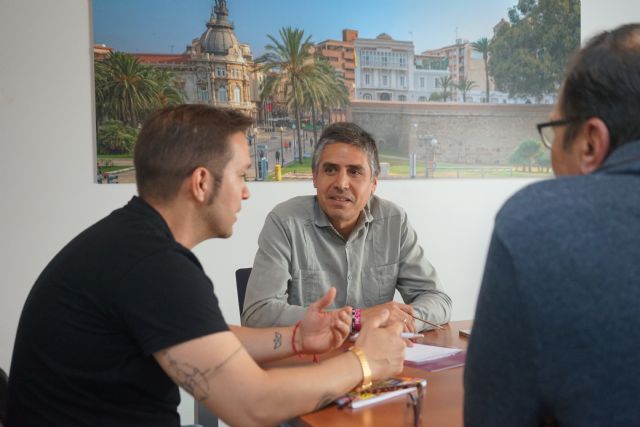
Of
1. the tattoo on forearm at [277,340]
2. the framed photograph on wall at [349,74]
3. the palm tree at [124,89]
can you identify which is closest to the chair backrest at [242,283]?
the tattoo on forearm at [277,340]

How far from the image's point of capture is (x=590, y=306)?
828 mm

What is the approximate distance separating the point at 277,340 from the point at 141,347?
0.61 meters

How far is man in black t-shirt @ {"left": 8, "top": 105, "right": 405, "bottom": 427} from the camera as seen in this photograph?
4.41ft

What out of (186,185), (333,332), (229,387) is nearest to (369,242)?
(333,332)

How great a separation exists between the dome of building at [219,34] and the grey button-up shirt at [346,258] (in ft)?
4.69

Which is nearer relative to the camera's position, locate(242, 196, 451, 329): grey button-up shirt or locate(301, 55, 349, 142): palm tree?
locate(242, 196, 451, 329): grey button-up shirt

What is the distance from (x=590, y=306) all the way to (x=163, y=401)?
1008 mm

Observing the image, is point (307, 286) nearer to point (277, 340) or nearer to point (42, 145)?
point (277, 340)

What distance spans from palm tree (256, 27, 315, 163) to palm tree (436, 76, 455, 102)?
2.83ft

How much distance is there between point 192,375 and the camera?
1.34 meters

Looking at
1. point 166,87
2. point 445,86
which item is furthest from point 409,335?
point 445,86

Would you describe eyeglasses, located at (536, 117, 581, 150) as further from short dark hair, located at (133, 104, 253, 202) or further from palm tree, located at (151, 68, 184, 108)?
palm tree, located at (151, 68, 184, 108)

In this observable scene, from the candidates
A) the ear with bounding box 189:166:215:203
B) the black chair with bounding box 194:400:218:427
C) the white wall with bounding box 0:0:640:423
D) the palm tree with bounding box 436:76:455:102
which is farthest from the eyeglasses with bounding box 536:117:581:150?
the palm tree with bounding box 436:76:455:102

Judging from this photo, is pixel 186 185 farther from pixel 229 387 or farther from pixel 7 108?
pixel 7 108
